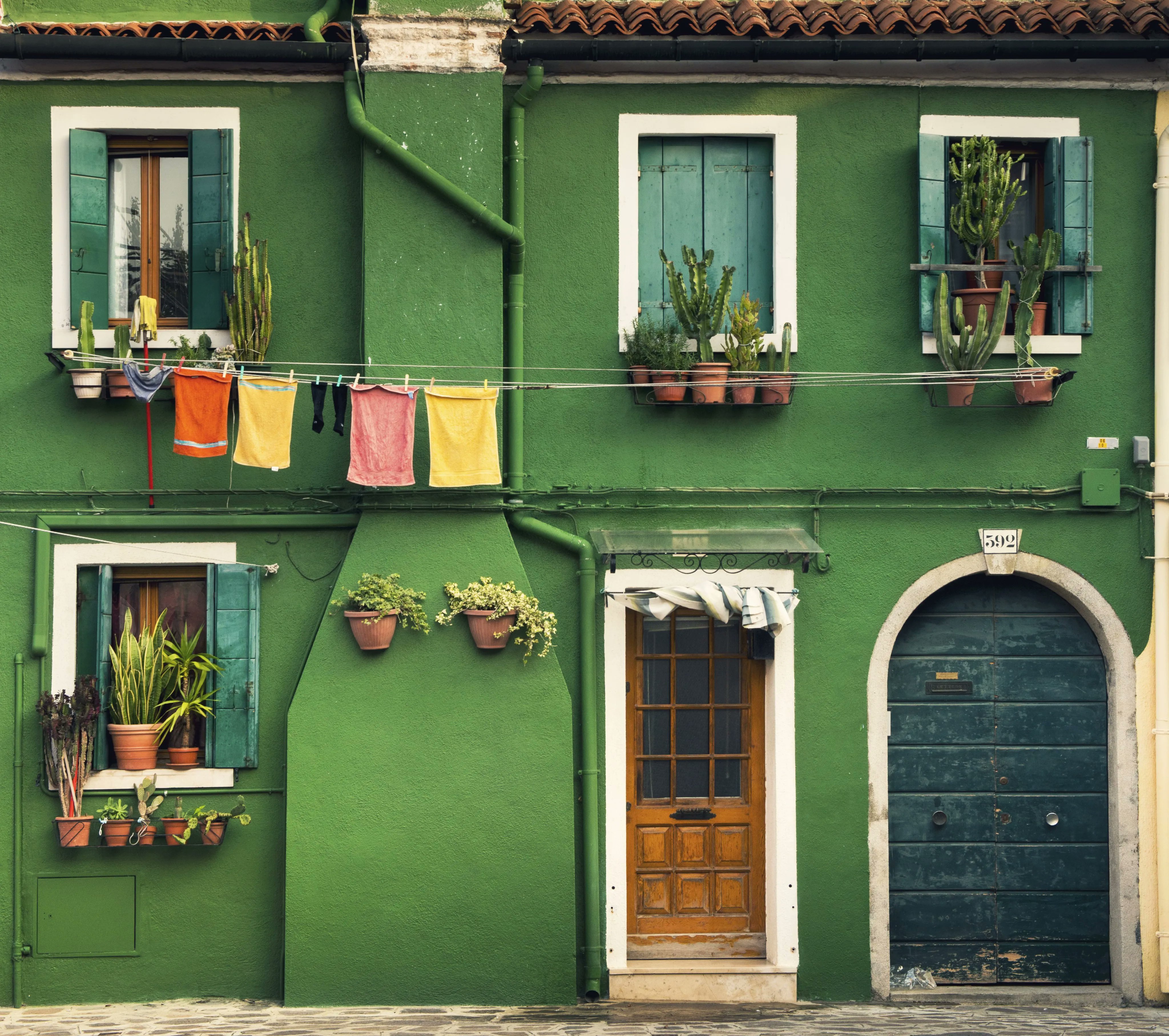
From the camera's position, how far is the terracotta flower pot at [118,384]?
375 inches

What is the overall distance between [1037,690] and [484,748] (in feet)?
13.7

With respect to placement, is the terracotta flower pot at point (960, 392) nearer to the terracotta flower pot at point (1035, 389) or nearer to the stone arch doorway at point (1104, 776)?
the terracotta flower pot at point (1035, 389)

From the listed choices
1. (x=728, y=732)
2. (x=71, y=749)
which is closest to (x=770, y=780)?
(x=728, y=732)

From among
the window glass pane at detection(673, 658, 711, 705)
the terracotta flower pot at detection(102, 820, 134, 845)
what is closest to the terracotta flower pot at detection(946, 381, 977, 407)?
the window glass pane at detection(673, 658, 711, 705)

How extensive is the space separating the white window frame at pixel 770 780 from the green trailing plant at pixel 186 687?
2.86 metres

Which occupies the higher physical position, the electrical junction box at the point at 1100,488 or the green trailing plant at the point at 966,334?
the green trailing plant at the point at 966,334

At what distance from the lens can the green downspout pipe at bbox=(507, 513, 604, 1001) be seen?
31.6ft

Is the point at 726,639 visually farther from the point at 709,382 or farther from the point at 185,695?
the point at 185,695

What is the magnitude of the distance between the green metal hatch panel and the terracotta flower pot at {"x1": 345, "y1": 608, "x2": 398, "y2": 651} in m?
1.57

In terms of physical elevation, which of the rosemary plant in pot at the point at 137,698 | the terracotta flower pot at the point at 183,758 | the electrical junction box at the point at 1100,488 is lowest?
the terracotta flower pot at the point at 183,758

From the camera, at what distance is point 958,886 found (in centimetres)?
1005

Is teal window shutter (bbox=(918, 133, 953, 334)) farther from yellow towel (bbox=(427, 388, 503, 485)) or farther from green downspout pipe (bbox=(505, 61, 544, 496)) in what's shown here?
yellow towel (bbox=(427, 388, 503, 485))

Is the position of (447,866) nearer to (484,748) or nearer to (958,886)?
(484,748)

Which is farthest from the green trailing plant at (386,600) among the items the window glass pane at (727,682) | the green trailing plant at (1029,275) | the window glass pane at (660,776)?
the green trailing plant at (1029,275)
